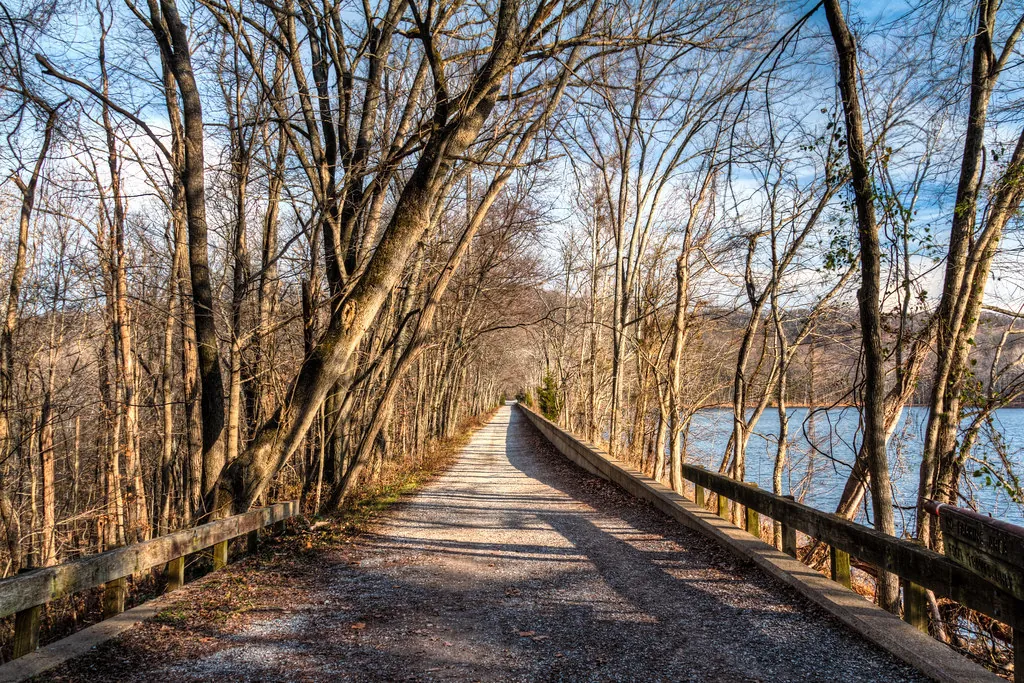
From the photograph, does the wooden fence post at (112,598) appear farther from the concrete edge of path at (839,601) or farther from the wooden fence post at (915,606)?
the wooden fence post at (915,606)

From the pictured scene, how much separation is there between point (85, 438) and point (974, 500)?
737 inches

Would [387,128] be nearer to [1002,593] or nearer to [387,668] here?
[387,668]

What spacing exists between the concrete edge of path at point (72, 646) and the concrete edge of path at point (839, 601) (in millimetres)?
4916

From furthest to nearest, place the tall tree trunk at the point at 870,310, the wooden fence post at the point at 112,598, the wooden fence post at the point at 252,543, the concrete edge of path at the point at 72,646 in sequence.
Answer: the wooden fence post at the point at 252,543
the tall tree trunk at the point at 870,310
the wooden fence post at the point at 112,598
the concrete edge of path at the point at 72,646

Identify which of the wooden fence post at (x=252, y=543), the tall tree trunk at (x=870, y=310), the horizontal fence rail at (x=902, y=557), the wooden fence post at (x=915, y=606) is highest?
the tall tree trunk at (x=870, y=310)

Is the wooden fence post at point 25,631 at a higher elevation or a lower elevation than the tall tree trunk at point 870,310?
lower

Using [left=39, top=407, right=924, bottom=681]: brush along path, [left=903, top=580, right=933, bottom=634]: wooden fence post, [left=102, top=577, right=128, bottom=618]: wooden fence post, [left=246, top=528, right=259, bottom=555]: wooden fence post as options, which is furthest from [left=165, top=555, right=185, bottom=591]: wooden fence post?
[left=903, top=580, right=933, bottom=634]: wooden fence post

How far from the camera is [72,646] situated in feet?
13.5

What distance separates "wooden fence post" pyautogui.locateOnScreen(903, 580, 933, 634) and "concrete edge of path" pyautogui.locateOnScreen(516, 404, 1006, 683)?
75 mm

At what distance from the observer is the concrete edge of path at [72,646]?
144 inches

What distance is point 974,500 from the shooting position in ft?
24.6

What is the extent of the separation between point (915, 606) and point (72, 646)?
5353 mm

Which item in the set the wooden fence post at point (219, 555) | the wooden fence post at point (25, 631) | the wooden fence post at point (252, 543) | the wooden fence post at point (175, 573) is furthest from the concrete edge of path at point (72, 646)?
the wooden fence post at point (252, 543)

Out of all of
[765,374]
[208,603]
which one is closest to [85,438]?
[208,603]
